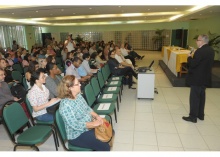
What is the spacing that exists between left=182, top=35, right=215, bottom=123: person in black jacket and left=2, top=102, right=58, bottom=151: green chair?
105 inches

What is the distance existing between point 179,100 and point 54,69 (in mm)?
3313

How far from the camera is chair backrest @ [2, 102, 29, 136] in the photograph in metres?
2.30

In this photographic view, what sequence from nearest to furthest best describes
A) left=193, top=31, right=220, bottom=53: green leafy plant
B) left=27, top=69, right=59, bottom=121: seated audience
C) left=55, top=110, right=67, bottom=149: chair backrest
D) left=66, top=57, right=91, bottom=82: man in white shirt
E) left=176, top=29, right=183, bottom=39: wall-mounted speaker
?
left=55, top=110, right=67, bottom=149: chair backrest
left=27, top=69, right=59, bottom=121: seated audience
left=66, top=57, right=91, bottom=82: man in white shirt
left=193, top=31, right=220, bottom=53: green leafy plant
left=176, top=29, right=183, bottom=39: wall-mounted speaker

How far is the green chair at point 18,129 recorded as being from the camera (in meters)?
2.32

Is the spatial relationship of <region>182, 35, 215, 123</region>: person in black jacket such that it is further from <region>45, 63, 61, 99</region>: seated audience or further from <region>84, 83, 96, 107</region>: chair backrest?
<region>45, 63, 61, 99</region>: seated audience

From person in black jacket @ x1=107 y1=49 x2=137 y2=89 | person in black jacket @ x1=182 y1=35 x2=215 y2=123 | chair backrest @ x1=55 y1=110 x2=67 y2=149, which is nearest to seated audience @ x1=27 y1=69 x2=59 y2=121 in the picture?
chair backrest @ x1=55 y1=110 x2=67 y2=149

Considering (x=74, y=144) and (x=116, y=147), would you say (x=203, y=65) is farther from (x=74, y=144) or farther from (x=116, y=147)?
(x=74, y=144)

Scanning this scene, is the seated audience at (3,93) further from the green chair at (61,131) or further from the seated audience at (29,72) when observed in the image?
the green chair at (61,131)

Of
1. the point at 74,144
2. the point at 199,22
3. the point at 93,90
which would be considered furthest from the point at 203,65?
the point at 199,22

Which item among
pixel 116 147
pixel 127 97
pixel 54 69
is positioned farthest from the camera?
pixel 127 97
